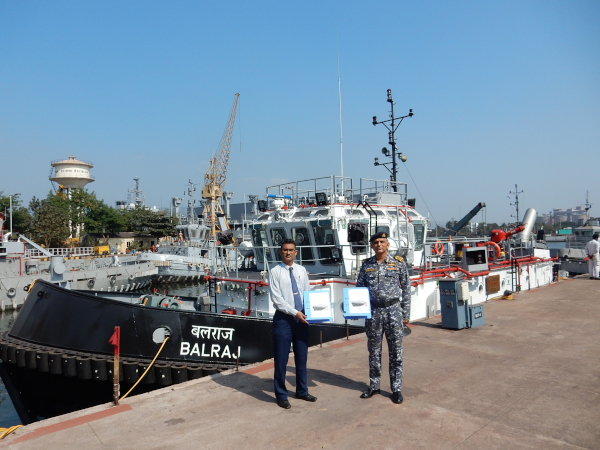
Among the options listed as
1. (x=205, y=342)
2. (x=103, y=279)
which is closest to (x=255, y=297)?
(x=205, y=342)

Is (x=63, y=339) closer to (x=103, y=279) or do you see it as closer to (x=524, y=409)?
(x=524, y=409)

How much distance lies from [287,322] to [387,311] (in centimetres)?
106

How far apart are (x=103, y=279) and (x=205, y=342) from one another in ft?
77.6

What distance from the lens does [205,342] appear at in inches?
277

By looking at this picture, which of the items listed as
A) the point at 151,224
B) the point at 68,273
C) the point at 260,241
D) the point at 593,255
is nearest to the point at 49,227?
the point at 151,224

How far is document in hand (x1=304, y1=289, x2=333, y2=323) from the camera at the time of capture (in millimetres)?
4512

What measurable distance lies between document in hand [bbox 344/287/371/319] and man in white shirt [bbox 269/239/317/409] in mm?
489

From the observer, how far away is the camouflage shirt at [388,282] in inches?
178

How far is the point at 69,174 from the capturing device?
63.3m

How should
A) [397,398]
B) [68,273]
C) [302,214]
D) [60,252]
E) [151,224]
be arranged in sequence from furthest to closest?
[151,224] → [60,252] → [68,273] → [302,214] → [397,398]

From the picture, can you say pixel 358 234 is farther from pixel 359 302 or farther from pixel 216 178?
pixel 216 178

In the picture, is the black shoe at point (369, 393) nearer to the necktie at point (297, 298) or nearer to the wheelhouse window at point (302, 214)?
the necktie at point (297, 298)

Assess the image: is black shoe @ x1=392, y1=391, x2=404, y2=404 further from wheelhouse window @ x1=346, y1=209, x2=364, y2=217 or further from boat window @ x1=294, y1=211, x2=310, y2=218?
boat window @ x1=294, y1=211, x2=310, y2=218

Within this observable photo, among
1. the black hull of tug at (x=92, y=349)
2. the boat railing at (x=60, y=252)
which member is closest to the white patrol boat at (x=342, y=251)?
the black hull of tug at (x=92, y=349)
